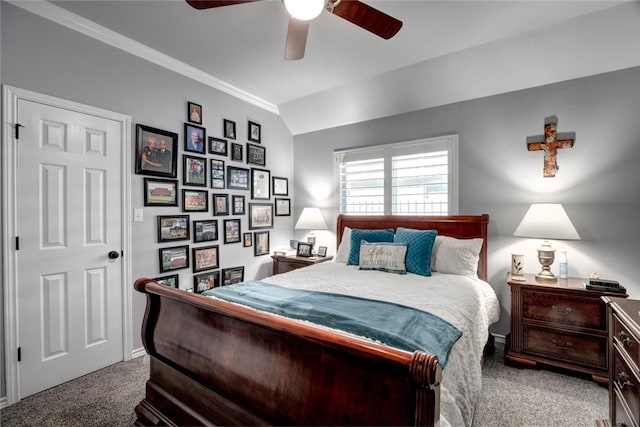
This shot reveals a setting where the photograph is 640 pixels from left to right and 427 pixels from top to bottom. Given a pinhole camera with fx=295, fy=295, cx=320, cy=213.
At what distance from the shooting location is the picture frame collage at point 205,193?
2.88 metres

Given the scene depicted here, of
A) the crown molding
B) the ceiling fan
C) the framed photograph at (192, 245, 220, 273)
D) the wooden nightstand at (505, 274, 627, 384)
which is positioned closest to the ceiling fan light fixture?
the ceiling fan

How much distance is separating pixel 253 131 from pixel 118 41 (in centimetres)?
164

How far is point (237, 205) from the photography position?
12.0 feet

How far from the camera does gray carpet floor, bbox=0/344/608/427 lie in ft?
6.12

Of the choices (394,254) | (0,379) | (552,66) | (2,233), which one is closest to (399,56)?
(552,66)

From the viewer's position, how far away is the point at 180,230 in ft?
9.96

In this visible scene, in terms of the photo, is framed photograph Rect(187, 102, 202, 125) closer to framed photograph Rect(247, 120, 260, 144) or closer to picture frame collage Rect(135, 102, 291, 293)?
picture frame collage Rect(135, 102, 291, 293)

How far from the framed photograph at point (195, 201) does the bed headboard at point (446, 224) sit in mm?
1829

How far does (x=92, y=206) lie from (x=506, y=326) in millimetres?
4003

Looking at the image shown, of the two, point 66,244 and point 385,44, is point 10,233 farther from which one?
point 385,44

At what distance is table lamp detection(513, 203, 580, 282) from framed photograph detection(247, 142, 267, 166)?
3036 millimetres

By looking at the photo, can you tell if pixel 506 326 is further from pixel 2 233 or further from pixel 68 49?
pixel 68 49

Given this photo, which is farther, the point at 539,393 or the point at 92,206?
the point at 92,206

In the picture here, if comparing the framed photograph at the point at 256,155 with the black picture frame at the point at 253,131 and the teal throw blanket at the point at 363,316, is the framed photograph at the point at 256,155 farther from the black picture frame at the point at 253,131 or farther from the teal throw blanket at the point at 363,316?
the teal throw blanket at the point at 363,316
